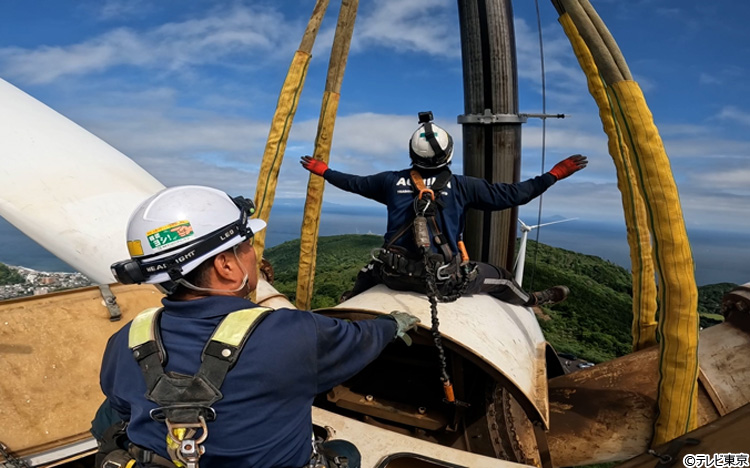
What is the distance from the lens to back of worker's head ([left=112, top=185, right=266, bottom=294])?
235 centimetres

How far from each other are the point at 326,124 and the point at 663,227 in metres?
5.05

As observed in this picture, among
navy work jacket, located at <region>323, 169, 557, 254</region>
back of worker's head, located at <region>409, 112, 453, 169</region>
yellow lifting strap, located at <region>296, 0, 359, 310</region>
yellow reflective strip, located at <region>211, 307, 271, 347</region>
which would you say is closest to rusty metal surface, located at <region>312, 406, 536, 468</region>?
navy work jacket, located at <region>323, 169, 557, 254</region>

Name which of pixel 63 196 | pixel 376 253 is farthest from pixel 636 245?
pixel 63 196

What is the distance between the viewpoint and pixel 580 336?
47.5 ft

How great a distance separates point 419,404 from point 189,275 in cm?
378

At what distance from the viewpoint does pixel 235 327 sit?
211 cm

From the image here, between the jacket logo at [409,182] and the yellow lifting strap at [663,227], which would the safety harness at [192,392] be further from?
the jacket logo at [409,182]

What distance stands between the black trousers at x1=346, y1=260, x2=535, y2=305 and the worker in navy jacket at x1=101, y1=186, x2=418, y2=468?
2.50 metres

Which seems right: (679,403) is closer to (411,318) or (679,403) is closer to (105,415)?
(411,318)

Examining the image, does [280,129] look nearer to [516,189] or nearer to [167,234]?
[516,189]

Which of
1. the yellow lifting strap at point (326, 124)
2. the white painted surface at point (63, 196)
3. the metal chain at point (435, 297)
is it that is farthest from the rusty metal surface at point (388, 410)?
the white painted surface at point (63, 196)

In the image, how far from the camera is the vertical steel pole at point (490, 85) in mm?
7402

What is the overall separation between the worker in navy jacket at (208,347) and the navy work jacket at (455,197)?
2855 mm

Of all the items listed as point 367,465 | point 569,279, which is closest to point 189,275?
point 367,465
